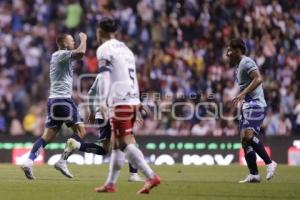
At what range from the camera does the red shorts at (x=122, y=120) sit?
11.9 m

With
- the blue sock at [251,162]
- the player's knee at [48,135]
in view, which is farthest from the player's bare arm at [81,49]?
the blue sock at [251,162]

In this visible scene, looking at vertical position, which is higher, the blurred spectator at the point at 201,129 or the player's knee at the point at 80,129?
the player's knee at the point at 80,129

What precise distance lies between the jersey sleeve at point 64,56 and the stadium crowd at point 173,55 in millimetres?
8729

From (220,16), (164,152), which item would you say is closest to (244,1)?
(220,16)

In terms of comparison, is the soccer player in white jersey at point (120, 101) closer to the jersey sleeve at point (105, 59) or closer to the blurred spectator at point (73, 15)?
the jersey sleeve at point (105, 59)

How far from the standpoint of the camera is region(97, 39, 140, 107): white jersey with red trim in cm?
1195

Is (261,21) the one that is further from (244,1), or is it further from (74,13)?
(74,13)

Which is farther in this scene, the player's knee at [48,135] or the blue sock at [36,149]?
the player's knee at [48,135]

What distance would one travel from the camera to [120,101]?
12039 millimetres

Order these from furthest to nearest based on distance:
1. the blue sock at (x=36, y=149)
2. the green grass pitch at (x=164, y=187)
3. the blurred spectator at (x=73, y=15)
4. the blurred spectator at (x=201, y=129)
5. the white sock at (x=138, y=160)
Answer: the blurred spectator at (x=73, y=15) → the blurred spectator at (x=201, y=129) → the blue sock at (x=36, y=149) → the green grass pitch at (x=164, y=187) → the white sock at (x=138, y=160)

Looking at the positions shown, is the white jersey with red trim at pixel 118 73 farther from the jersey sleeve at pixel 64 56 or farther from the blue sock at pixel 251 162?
the blue sock at pixel 251 162

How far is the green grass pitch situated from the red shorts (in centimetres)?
84

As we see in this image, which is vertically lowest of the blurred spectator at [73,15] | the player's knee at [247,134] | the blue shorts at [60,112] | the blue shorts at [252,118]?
the player's knee at [247,134]

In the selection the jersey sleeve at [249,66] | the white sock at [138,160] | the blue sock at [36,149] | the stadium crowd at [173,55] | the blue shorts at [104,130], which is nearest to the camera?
the white sock at [138,160]
